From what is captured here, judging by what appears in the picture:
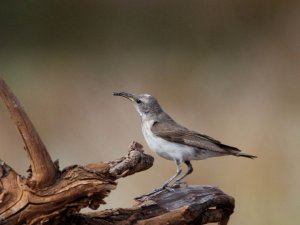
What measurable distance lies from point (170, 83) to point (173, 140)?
109 cm

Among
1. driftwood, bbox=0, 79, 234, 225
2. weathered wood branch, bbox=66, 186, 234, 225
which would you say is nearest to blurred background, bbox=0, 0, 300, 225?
weathered wood branch, bbox=66, 186, 234, 225

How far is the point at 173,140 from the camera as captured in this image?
2.32 m

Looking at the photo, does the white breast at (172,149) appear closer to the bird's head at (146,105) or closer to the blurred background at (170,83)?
the bird's head at (146,105)

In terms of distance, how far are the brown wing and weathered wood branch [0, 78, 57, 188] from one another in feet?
2.32

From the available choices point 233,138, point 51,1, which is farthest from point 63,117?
point 233,138

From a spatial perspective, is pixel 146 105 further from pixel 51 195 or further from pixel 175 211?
pixel 51 195

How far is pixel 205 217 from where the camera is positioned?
205 cm

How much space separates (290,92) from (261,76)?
0.57ft

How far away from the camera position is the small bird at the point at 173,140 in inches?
89.5

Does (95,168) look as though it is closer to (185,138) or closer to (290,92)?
(185,138)

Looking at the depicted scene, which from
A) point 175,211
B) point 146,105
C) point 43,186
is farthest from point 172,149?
point 43,186

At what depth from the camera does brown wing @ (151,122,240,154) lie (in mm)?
2266

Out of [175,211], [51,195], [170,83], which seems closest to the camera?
[51,195]

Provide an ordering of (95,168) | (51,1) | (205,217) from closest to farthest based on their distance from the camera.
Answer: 1. (95,168)
2. (205,217)
3. (51,1)
